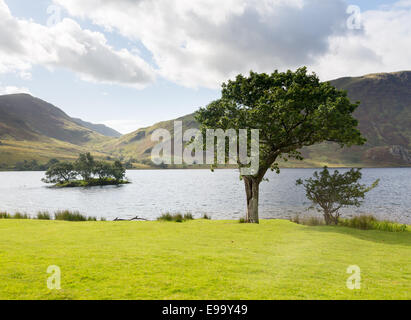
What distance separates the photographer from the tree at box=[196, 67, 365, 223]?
2106cm

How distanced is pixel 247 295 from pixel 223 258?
340cm

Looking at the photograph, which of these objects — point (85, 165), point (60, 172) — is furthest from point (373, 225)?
point (60, 172)

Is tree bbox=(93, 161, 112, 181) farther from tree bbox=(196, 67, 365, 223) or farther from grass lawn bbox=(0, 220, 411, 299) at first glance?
grass lawn bbox=(0, 220, 411, 299)

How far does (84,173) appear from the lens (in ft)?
372

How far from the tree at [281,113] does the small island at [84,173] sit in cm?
9942

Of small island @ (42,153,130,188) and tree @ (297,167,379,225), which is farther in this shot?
small island @ (42,153,130,188)

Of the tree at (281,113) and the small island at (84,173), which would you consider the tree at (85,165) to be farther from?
the tree at (281,113)

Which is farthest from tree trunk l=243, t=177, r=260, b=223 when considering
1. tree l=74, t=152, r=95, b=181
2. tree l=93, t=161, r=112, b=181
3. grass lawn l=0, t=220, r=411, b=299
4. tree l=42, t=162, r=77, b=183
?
tree l=42, t=162, r=77, b=183

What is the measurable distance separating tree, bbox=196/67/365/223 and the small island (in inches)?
3914

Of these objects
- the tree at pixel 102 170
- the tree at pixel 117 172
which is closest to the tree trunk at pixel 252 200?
the tree at pixel 117 172

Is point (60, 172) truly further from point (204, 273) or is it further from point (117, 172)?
point (204, 273)

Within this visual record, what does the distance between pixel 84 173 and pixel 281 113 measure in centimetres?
10980
